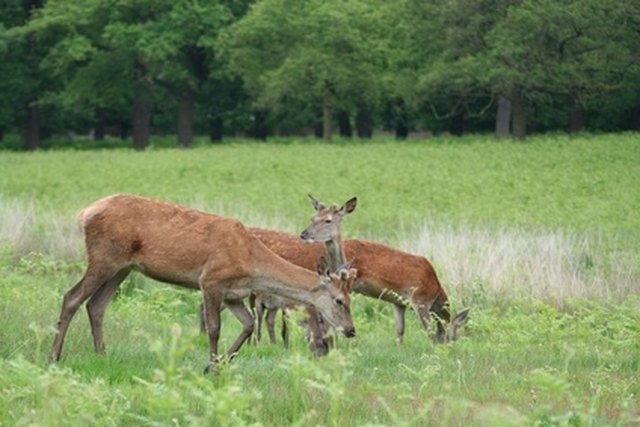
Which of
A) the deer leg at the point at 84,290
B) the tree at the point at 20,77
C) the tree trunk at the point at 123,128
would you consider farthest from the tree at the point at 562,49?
the deer leg at the point at 84,290

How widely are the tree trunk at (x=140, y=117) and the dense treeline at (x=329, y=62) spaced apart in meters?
0.06

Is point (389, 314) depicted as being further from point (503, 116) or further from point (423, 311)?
point (503, 116)

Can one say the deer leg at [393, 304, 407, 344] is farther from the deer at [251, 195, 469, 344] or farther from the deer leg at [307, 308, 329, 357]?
the deer leg at [307, 308, 329, 357]

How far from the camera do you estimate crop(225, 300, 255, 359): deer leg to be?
29.3 ft

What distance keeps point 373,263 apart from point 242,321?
2977mm

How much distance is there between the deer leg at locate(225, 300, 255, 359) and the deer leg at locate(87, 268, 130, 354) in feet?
2.69

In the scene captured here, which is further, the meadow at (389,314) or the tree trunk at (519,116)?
the tree trunk at (519,116)

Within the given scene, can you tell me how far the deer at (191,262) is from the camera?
911cm

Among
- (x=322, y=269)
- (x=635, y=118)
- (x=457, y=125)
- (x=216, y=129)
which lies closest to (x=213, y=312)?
(x=322, y=269)

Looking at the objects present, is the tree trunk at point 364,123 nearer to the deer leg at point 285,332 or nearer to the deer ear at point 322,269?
the deer leg at point 285,332

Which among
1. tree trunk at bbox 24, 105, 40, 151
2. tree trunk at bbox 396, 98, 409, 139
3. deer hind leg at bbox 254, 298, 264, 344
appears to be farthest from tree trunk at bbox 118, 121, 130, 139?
deer hind leg at bbox 254, 298, 264, 344

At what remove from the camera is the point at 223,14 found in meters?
55.7

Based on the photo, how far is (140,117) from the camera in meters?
56.2

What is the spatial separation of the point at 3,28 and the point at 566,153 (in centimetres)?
2713
